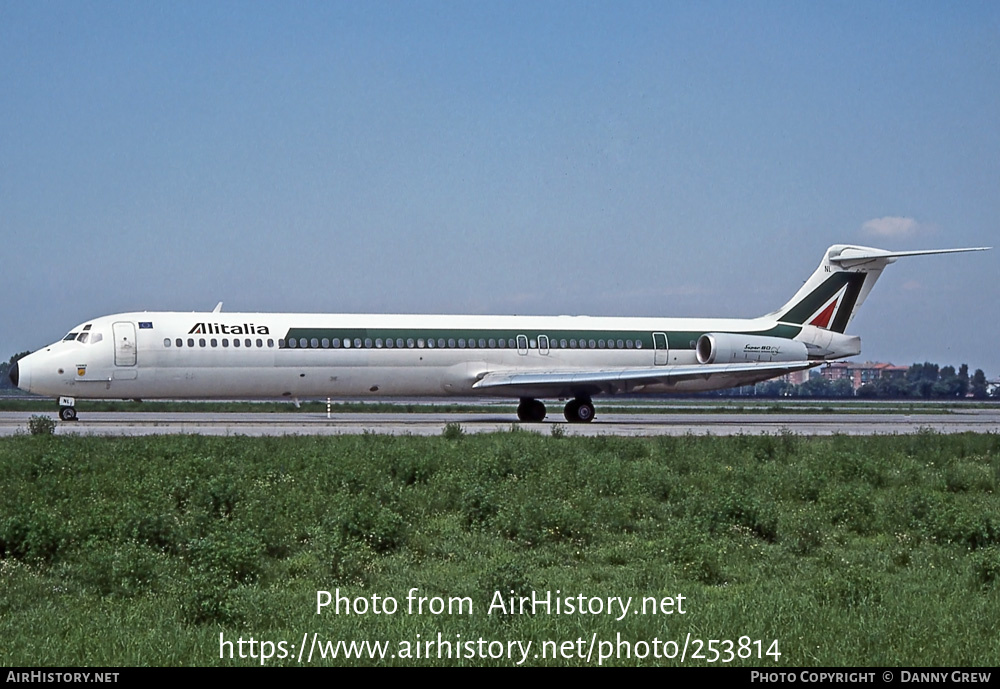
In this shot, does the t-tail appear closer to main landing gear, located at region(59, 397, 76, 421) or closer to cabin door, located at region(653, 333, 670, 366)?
cabin door, located at region(653, 333, 670, 366)

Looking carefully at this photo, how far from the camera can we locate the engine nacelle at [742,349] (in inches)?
1399

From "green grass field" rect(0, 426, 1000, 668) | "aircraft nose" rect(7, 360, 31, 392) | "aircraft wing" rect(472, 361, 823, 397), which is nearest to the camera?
"green grass field" rect(0, 426, 1000, 668)

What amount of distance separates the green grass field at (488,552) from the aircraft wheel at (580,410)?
14385 mm

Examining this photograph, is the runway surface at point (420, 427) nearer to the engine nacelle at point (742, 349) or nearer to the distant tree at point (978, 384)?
the engine nacelle at point (742, 349)

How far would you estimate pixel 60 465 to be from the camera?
16188 mm

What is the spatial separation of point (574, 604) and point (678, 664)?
67.1 inches

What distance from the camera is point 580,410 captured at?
34.0m

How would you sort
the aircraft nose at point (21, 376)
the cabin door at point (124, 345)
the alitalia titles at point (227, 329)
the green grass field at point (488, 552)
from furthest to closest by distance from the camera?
the alitalia titles at point (227, 329)
the cabin door at point (124, 345)
the aircraft nose at point (21, 376)
the green grass field at point (488, 552)

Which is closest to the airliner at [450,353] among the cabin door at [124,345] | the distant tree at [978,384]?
the cabin door at [124,345]

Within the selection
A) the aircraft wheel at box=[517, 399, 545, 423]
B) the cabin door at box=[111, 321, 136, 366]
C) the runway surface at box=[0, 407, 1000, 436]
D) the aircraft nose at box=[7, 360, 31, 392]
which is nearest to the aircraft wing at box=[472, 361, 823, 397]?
the runway surface at box=[0, 407, 1000, 436]

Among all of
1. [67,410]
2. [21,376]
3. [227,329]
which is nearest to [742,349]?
[227,329]

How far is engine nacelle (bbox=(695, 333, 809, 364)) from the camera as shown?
3553 centimetres

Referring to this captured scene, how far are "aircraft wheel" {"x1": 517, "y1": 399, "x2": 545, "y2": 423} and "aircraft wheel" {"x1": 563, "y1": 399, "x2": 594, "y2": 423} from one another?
3.75 ft

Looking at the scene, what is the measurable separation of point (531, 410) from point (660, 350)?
4569mm
